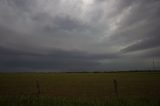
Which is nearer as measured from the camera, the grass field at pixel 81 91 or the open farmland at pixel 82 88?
the grass field at pixel 81 91

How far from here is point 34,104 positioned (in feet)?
36.4

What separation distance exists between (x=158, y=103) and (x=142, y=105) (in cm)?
120

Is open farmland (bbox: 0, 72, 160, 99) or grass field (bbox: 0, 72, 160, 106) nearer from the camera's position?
grass field (bbox: 0, 72, 160, 106)

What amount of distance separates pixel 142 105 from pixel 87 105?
10.6ft

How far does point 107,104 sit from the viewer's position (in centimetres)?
1102

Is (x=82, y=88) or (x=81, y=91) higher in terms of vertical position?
(x=82, y=88)

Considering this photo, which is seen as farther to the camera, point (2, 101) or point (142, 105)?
point (2, 101)

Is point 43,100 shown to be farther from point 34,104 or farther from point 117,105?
point 117,105

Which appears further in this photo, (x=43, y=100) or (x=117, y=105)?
(x=43, y=100)

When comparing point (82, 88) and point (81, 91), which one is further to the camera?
point (82, 88)

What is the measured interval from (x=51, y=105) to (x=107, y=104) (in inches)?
131

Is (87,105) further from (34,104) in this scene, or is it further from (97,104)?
(34,104)

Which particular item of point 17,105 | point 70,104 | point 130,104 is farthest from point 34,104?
point 130,104

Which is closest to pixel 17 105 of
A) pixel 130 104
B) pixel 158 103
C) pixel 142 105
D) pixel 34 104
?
pixel 34 104
